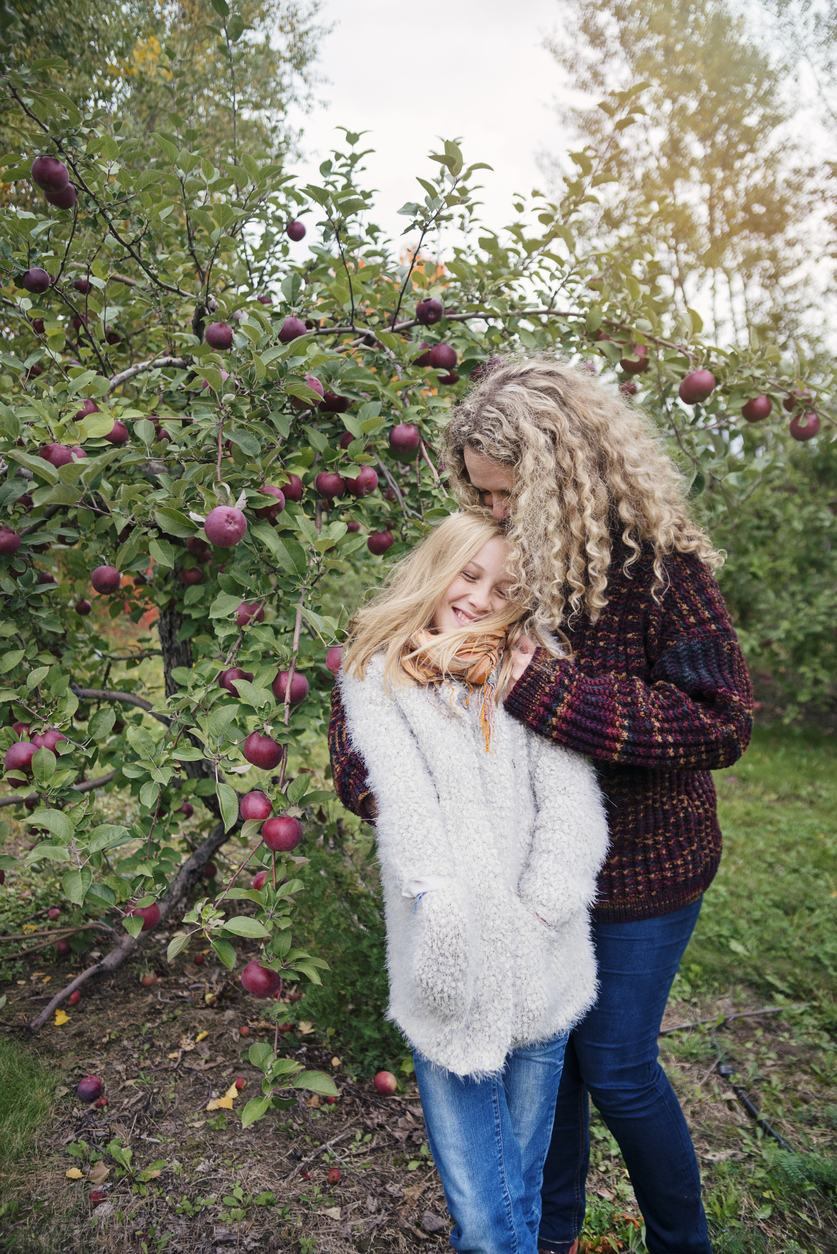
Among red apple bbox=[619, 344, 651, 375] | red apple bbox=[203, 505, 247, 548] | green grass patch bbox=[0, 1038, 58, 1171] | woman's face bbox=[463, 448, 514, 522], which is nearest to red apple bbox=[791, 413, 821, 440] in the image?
red apple bbox=[619, 344, 651, 375]

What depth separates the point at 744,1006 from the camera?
275 centimetres

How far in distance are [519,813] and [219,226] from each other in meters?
1.44

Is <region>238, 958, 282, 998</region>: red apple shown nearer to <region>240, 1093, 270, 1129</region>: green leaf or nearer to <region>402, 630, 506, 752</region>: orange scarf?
<region>240, 1093, 270, 1129</region>: green leaf

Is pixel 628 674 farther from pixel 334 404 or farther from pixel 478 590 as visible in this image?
pixel 334 404

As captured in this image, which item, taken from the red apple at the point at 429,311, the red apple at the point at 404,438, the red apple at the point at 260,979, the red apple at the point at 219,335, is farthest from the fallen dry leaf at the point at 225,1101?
the red apple at the point at 429,311

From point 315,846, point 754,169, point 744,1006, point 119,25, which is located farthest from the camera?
point 754,169

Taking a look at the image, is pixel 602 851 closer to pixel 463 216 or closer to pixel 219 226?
pixel 219 226

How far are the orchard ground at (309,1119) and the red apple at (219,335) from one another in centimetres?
152

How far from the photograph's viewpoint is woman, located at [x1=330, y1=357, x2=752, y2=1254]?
4.46 feet

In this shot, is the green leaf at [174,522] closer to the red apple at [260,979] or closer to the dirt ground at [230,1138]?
the red apple at [260,979]

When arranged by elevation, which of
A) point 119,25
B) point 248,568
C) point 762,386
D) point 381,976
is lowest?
point 381,976

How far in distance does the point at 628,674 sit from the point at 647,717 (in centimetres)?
16

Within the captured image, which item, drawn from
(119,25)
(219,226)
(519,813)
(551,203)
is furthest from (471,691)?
(119,25)

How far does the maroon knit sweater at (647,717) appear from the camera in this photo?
128 cm
